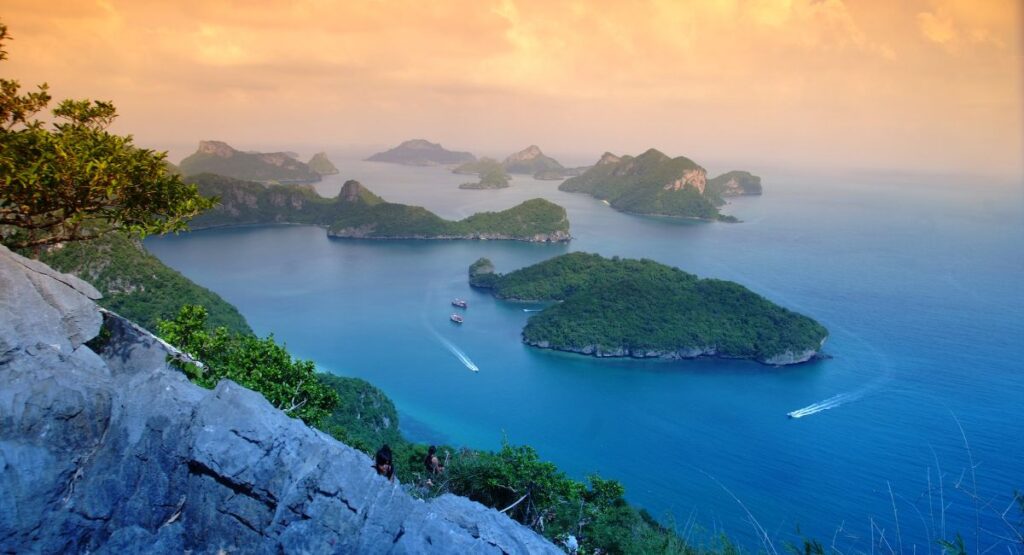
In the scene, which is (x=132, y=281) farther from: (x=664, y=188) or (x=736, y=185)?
(x=736, y=185)

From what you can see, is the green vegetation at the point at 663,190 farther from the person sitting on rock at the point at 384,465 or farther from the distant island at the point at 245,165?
the person sitting on rock at the point at 384,465

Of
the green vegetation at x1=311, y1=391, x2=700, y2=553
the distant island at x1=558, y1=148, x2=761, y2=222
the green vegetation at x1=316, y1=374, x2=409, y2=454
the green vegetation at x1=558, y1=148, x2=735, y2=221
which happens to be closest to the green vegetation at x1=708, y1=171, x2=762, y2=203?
the distant island at x1=558, y1=148, x2=761, y2=222

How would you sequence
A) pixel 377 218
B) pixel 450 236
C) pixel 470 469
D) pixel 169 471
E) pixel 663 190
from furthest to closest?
Result: pixel 663 190 → pixel 377 218 → pixel 450 236 → pixel 470 469 → pixel 169 471

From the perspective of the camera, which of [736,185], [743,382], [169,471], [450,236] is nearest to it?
[169,471]

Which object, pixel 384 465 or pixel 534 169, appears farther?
pixel 534 169

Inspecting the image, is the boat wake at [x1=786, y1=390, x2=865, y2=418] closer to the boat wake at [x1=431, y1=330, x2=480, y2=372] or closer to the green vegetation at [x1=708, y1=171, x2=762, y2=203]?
the boat wake at [x1=431, y1=330, x2=480, y2=372]

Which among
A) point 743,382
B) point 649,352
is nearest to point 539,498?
point 743,382
